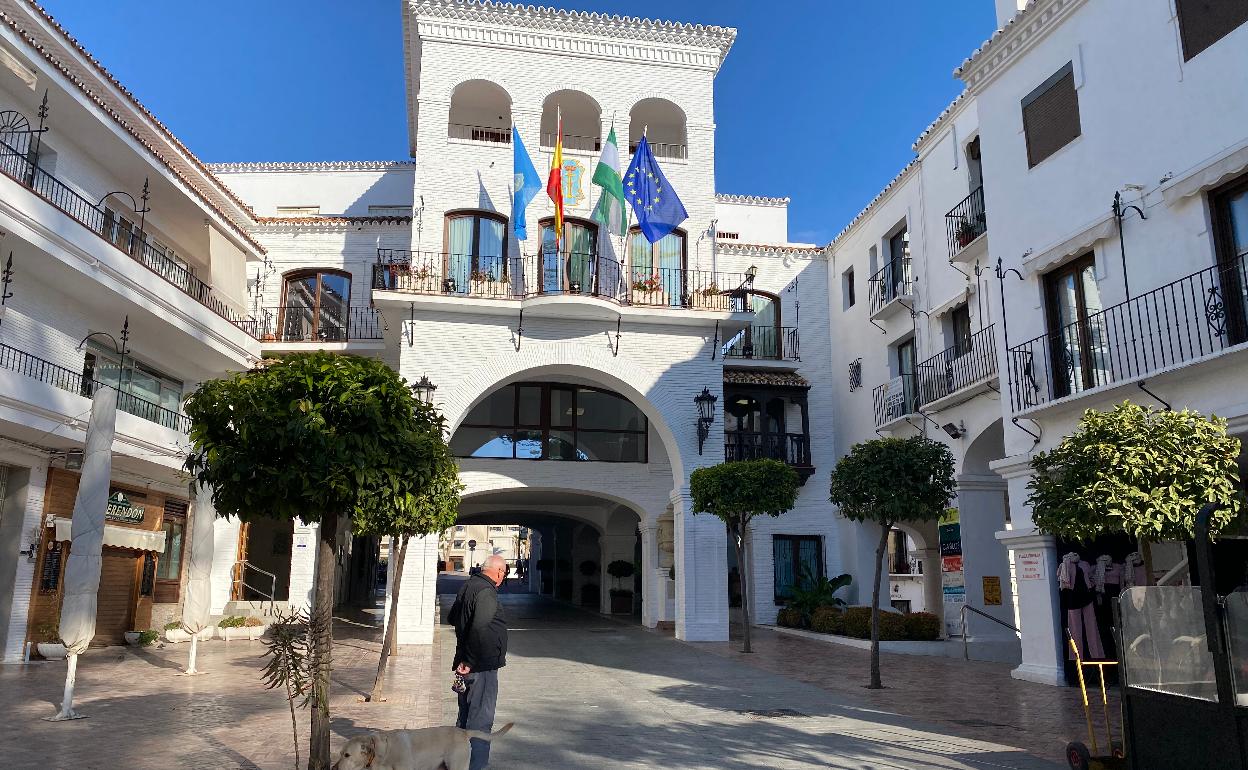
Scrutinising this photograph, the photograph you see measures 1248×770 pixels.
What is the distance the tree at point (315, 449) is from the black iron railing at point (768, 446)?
17223 mm

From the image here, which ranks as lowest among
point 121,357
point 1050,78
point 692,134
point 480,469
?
point 480,469

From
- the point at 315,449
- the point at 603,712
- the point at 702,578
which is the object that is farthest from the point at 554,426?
the point at 315,449

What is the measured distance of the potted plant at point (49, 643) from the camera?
47.6ft

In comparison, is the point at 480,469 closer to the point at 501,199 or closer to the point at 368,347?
the point at 368,347

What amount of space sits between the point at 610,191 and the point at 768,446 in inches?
340

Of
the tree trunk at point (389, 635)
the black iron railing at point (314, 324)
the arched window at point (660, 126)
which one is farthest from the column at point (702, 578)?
the black iron railing at point (314, 324)

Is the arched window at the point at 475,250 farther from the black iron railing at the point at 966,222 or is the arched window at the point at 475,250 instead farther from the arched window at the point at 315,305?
the black iron railing at the point at 966,222

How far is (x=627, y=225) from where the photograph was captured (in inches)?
781

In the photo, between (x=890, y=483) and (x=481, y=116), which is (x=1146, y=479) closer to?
(x=890, y=483)

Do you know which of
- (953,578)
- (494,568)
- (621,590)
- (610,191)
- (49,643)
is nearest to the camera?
(494,568)

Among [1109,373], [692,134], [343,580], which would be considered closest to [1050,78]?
[1109,373]

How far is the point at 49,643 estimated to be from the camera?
48.4 ft

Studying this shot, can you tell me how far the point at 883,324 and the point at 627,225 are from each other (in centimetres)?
727

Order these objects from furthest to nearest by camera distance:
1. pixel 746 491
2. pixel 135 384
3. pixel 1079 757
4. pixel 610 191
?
1. pixel 610 191
2. pixel 135 384
3. pixel 746 491
4. pixel 1079 757
